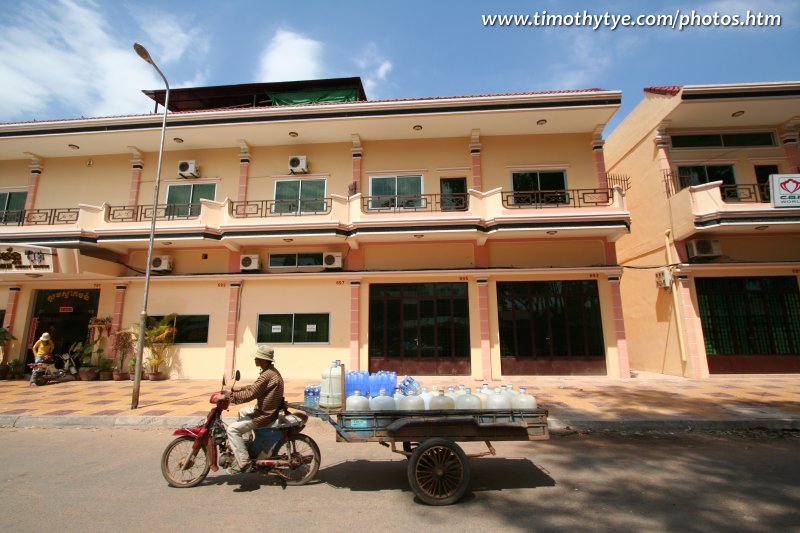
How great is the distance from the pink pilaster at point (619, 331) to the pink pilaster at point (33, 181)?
67.1 ft

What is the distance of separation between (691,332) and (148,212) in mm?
18173

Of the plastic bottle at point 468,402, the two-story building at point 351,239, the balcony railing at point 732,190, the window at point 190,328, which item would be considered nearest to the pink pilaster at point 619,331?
the two-story building at point 351,239

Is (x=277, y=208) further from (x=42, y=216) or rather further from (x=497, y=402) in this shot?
(x=497, y=402)

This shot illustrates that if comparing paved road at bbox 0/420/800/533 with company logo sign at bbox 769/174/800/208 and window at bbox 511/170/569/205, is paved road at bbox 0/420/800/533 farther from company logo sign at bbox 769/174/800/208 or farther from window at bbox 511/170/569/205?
company logo sign at bbox 769/174/800/208

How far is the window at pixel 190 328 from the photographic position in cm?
1279

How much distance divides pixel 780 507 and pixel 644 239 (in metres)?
11.8

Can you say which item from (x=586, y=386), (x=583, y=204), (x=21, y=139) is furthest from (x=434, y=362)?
(x=21, y=139)

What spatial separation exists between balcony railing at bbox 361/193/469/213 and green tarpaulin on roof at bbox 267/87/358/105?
5.63 meters

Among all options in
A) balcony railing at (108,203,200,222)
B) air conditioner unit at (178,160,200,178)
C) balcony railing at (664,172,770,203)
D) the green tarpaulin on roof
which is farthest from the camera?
the green tarpaulin on roof

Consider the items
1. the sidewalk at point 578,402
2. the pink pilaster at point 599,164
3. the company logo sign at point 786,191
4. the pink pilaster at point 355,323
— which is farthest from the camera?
the pink pilaster at point 599,164

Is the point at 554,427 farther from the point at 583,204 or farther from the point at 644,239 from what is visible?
the point at 644,239

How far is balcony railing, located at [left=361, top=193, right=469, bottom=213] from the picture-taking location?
494 inches

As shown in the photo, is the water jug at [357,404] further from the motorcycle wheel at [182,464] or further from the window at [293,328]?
the window at [293,328]

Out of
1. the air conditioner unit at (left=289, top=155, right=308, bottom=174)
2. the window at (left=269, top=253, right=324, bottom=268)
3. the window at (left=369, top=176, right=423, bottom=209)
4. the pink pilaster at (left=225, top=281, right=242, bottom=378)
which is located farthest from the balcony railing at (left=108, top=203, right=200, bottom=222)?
the window at (left=369, top=176, right=423, bottom=209)
